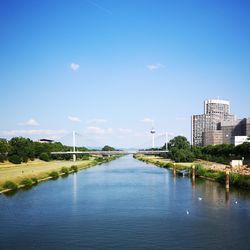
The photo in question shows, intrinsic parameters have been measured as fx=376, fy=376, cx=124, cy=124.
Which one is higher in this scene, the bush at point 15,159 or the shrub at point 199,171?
the bush at point 15,159

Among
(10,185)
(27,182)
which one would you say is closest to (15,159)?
(27,182)

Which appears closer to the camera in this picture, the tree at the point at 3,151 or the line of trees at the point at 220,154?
the tree at the point at 3,151

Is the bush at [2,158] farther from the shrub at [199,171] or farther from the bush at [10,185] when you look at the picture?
the shrub at [199,171]

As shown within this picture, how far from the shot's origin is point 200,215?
1064 inches

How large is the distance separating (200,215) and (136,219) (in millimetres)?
4842

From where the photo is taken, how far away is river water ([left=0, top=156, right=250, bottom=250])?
20.3 meters

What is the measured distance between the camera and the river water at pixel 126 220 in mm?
20312

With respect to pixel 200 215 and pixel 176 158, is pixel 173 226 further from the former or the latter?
pixel 176 158

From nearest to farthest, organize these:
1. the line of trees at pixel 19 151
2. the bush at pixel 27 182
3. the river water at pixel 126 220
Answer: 1. the river water at pixel 126 220
2. the bush at pixel 27 182
3. the line of trees at pixel 19 151

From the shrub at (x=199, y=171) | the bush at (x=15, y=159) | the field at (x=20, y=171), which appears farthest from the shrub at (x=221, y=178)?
the bush at (x=15, y=159)

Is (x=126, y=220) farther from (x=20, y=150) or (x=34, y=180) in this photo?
(x=20, y=150)

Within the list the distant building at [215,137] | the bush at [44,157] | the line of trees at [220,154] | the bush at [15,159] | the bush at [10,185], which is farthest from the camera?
the distant building at [215,137]

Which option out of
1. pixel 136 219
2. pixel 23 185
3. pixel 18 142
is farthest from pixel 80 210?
pixel 18 142

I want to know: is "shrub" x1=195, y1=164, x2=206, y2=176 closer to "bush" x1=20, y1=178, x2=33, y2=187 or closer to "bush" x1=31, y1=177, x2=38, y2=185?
"bush" x1=31, y1=177, x2=38, y2=185
